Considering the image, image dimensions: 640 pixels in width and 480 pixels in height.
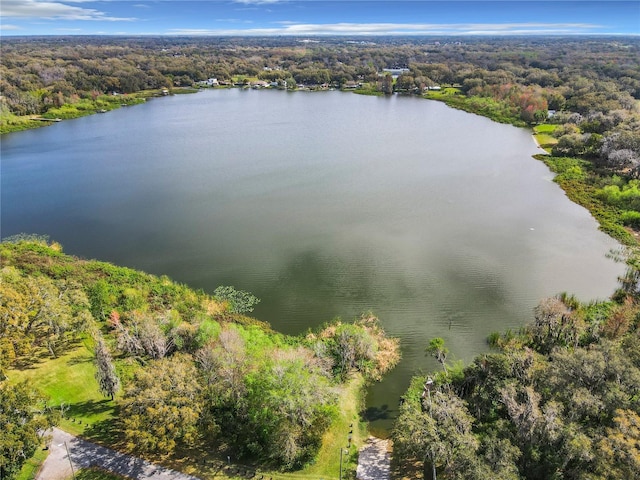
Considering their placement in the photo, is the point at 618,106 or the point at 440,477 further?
the point at 618,106

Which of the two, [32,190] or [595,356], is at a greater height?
[595,356]

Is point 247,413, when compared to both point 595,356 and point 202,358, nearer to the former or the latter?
point 202,358

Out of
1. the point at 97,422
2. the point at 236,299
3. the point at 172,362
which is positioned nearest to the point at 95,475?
the point at 97,422

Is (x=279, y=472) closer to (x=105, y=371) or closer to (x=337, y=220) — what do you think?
(x=105, y=371)

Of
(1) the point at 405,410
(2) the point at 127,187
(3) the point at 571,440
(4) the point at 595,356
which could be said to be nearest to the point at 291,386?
(1) the point at 405,410

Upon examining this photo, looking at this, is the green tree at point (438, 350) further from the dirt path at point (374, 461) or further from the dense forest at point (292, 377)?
the dirt path at point (374, 461)

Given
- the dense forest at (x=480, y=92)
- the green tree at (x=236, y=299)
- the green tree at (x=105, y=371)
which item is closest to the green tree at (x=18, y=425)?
the green tree at (x=105, y=371)

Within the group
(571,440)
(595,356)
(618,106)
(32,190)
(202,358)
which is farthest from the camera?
(618,106)
